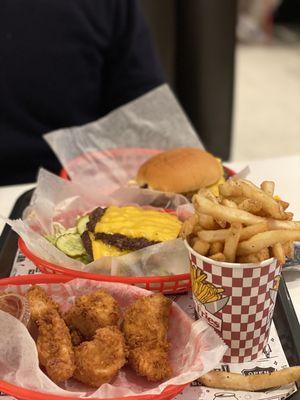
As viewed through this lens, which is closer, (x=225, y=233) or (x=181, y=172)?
(x=225, y=233)

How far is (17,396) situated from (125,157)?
1056 mm

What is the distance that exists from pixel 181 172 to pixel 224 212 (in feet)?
2.14

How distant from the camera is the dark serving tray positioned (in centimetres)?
101

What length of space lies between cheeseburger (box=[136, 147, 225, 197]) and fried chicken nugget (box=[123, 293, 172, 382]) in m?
0.56

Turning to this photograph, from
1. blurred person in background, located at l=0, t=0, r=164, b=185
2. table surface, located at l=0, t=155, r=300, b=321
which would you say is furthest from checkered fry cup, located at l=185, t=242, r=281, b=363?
blurred person in background, located at l=0, t=0, r=164, b=185

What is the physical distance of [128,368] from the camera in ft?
3.16

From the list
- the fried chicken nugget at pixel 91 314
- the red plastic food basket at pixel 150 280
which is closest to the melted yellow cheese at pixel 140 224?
the red plastic food basket at pixel 150 280

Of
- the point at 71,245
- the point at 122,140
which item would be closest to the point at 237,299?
the point at 71,245

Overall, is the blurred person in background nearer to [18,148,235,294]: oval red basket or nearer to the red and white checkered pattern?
[18,148,235,294]: oval red basket

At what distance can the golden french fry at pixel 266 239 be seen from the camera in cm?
88

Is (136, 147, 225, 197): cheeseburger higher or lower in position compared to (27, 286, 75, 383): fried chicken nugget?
lower

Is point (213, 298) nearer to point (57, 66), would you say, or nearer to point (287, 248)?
point (287, 248)

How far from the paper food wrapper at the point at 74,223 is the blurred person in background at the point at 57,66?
0.67 meters

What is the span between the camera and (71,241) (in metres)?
1.26
